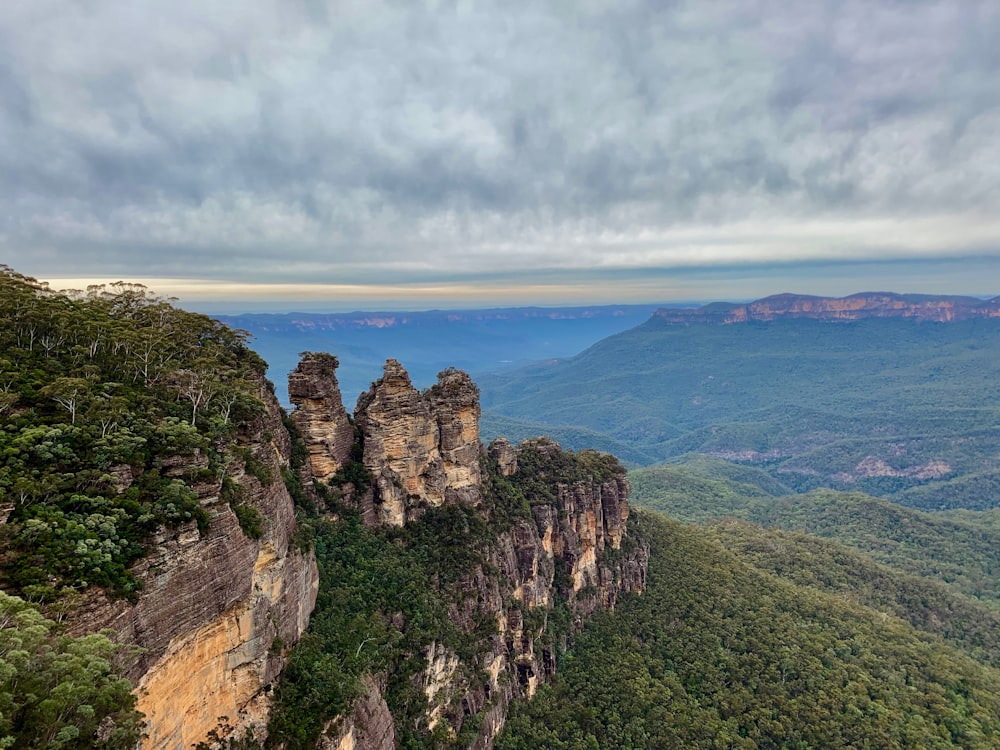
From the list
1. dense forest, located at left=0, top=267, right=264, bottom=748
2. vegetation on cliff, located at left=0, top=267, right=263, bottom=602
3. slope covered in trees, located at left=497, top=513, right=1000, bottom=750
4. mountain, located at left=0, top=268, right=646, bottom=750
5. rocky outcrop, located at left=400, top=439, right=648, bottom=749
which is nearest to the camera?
dense forest, located at left=0, top=267, right=264, bottom=748

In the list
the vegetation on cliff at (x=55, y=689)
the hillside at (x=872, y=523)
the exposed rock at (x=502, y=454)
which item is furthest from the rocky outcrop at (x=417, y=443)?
the hillside at (x=872, y=523)

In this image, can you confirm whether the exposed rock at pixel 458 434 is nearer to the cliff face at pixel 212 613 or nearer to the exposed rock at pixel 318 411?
the exposed rock at pixel 318 411

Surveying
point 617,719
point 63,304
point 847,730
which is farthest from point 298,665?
point 847,730

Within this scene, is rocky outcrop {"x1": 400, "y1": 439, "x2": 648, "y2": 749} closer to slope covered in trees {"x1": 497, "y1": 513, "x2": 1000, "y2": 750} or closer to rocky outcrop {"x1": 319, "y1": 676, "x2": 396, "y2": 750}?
slope covered in trees {"x1": 497, "y1": 513, "x2": 1000, "y2": 750}

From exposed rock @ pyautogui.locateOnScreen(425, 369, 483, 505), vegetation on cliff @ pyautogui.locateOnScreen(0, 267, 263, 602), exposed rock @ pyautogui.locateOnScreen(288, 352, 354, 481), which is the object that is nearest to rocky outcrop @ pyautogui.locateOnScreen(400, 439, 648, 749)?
exposed rock @ pyautogui.locateOnScreen(425, 369, 483, 505)

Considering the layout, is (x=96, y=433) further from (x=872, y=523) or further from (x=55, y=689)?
(x=872, y=523)

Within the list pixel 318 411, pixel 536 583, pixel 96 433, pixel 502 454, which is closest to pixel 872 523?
pixel 536 583
